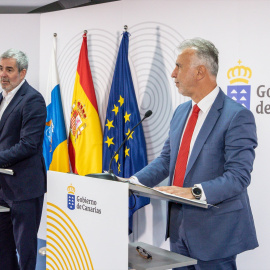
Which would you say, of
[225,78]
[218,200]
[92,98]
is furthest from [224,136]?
[92,98]

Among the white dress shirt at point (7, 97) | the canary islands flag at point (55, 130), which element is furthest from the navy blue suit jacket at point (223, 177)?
the canary islands flag at point (55, 130)

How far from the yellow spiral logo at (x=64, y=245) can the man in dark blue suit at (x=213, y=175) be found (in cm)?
51

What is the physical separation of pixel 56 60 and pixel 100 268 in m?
3.28

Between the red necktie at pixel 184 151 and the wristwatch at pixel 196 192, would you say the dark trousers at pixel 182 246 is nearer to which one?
the red necktie at pixel 184 151

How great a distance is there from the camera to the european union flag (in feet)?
14.3

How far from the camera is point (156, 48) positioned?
4.35 metres

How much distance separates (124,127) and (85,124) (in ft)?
1.47

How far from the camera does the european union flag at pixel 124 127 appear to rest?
4.36 metres

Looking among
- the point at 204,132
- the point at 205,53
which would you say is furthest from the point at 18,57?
the point at 204,132

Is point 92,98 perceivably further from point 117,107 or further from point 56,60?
point 56,60

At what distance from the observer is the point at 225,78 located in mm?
3889

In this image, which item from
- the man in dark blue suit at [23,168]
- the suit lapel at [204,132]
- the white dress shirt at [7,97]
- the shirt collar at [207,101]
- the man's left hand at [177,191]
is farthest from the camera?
the white dress shirt at [7,97]

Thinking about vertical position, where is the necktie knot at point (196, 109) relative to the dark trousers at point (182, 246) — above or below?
above

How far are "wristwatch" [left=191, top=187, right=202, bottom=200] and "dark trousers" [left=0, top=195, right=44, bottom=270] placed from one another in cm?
183
